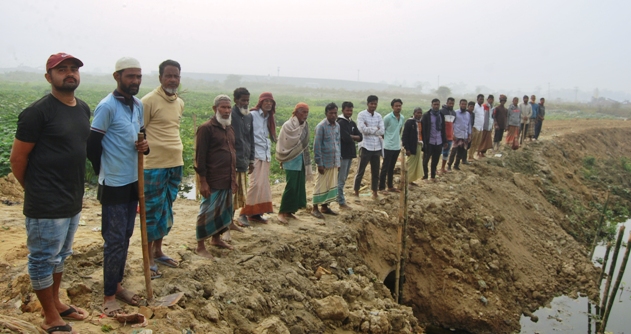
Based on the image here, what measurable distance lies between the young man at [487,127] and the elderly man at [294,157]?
7.08 m

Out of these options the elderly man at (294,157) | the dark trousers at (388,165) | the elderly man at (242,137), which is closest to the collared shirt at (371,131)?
the dark trousers at (388,165)

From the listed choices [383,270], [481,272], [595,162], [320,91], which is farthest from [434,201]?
[320,91]

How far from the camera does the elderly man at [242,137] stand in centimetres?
535

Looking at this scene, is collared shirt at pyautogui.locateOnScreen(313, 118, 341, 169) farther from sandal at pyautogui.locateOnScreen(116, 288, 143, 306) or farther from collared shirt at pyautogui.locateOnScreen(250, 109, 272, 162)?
sandal at pyautogui.locateOnScreen(116, 288, 143, 306)

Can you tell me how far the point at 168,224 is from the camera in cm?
430

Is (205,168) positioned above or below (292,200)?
above

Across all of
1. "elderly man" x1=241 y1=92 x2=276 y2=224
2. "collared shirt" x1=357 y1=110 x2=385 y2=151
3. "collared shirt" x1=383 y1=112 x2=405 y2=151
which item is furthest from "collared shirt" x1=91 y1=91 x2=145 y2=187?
"collared shirt" x1=383 y1=112 x2=405 y2=151

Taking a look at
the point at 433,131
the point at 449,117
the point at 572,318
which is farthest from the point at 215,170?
the point at 449,117

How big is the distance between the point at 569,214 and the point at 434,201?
18.6 feet

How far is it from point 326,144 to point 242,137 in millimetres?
1579

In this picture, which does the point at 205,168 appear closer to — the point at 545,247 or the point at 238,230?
the point at 238,230

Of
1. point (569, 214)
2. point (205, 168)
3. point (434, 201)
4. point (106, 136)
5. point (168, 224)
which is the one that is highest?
point (106, 136)

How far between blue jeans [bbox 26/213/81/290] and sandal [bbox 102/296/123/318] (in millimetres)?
526

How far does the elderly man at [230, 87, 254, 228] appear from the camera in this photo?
211 inches
